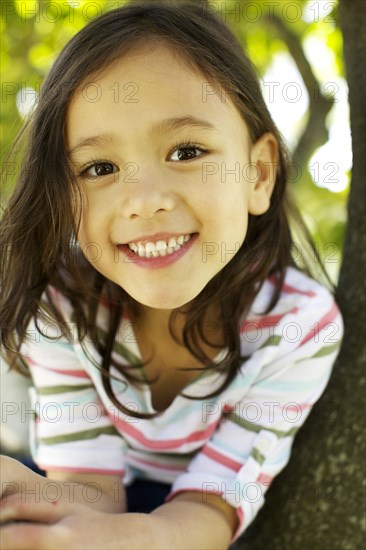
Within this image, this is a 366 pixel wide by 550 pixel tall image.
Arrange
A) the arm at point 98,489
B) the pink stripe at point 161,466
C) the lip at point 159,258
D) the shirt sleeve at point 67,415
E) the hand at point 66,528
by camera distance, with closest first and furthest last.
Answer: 1. the hand at point 66,528
2. the lip at point 159,258
3. the arm at point 98,489
4. the shirt sleeve at point 67,415
5. the pink stripe at point 161,466

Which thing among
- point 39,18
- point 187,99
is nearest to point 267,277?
point 187,99

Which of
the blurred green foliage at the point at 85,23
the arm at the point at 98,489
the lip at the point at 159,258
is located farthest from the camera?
the blurred green foliage at the point at 85,23

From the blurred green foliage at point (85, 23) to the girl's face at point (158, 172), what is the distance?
3.12 ft

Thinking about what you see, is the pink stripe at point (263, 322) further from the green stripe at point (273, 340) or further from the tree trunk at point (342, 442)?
the tree trunk at point (342, 442)

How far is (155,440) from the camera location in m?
2.03

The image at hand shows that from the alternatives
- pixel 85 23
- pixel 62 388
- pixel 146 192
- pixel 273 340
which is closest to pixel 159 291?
pixel 146 192

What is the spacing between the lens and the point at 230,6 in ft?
12.1

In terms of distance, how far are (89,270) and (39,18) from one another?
148 cm

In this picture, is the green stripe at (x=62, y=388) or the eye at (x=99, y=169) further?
the green stripe at (x=62, y=388)

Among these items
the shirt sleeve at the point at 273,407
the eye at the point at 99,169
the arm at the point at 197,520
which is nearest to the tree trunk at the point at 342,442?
the shirt sleeve at the point at 273,407

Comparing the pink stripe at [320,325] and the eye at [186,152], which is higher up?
the eye at [186,152]

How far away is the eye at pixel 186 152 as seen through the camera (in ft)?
5.55

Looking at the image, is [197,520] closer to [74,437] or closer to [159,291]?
[74,437]

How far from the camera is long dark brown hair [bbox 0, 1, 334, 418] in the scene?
5.72 ft
